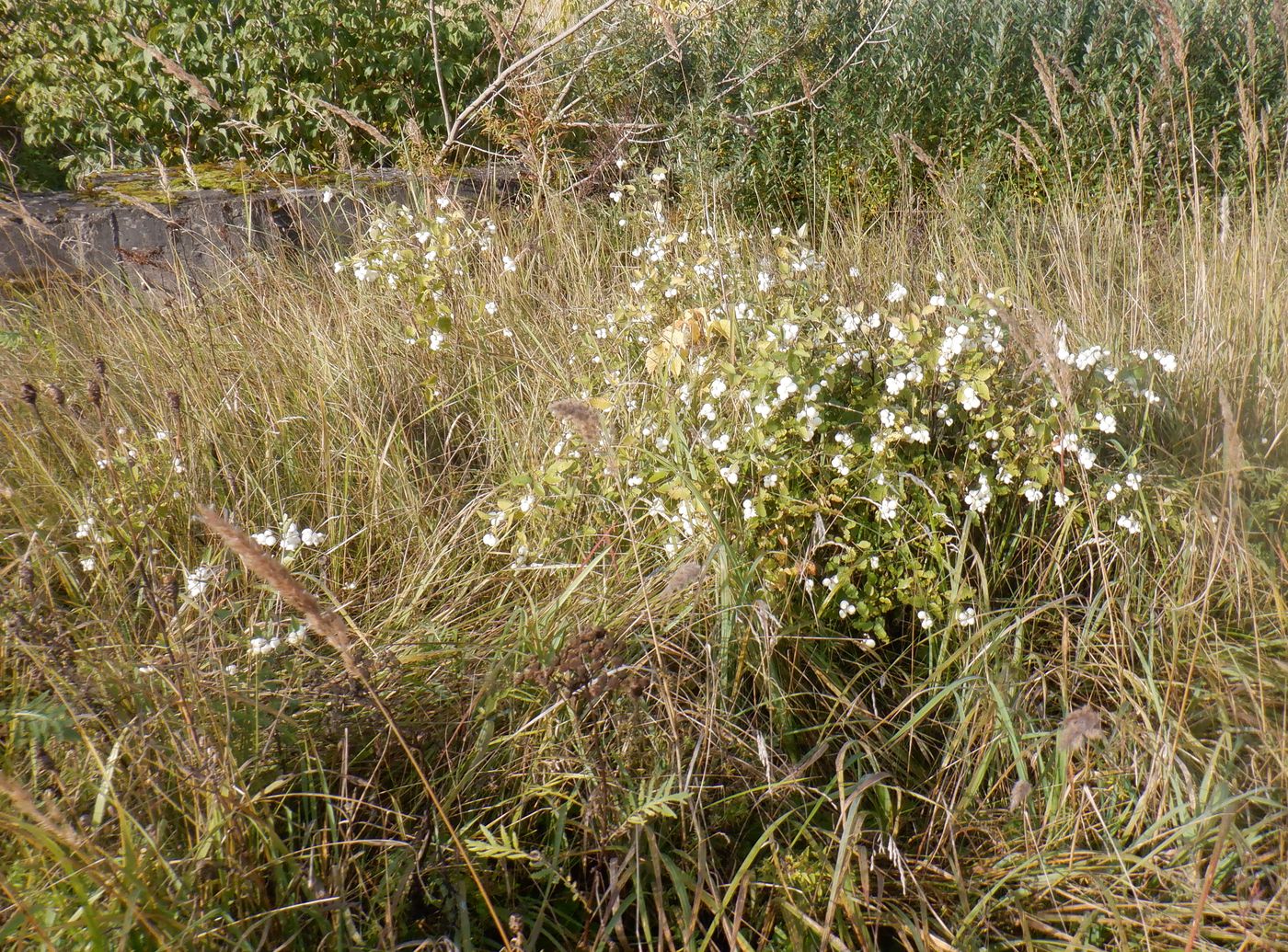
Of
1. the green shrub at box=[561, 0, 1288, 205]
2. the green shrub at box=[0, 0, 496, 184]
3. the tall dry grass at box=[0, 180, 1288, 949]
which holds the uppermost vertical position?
the green shrub at box=[0, 0, 496, 184]

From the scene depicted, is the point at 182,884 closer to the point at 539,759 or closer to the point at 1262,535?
the point at 539,759

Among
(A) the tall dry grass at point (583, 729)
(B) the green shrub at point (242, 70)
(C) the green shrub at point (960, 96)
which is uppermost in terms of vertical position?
(B) the green shrub at point (242, 70)

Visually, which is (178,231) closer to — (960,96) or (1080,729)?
(960,96)

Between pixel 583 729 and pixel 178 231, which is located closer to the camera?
pixel 583 729

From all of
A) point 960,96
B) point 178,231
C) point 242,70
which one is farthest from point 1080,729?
point 242,70

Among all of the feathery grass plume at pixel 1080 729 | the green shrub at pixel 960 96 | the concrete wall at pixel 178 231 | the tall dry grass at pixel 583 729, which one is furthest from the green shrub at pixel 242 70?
the feathery grass plume at pixel 1080 729

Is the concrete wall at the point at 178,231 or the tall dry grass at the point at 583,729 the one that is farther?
the concrete wall at the point at 178,231

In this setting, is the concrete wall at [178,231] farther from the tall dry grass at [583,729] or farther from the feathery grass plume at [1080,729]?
the feathery grass plume at [1080,729]

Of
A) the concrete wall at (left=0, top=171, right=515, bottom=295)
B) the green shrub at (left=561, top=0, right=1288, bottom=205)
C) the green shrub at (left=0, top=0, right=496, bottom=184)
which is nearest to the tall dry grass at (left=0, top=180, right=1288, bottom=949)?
the concrete wall at (left=0, top=171, right=515, bottom=295)

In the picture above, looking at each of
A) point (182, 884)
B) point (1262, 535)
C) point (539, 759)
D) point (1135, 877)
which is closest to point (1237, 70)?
point (1262, 535)

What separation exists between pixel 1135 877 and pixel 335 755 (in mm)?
1359

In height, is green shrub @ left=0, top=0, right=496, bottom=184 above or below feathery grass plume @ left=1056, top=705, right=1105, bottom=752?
above

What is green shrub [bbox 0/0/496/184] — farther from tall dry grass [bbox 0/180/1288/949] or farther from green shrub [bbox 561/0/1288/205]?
tall dry grass [bbox 0/180/1288/949]

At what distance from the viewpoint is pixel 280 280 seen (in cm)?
322
